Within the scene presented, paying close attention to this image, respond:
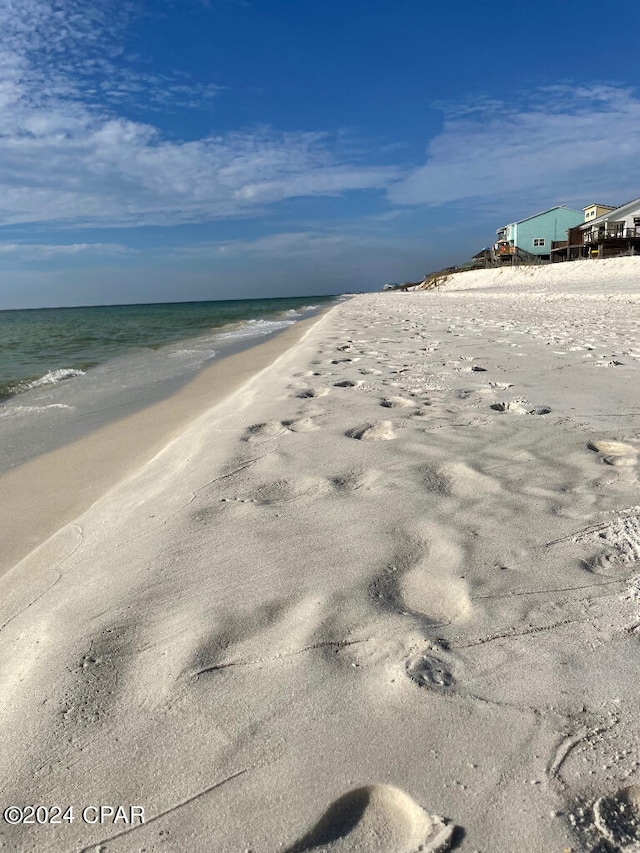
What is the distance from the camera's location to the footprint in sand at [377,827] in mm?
1002

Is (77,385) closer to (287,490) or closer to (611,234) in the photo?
(287,490)

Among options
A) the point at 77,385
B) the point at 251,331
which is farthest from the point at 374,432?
the point at 251,331

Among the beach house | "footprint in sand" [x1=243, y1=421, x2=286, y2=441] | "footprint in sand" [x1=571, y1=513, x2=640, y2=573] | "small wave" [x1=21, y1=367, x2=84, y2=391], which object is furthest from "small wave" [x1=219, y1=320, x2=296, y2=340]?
the beach house

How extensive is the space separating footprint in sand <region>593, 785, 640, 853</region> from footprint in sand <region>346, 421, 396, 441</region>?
2.22 metres

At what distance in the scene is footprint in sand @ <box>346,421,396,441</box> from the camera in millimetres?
3236

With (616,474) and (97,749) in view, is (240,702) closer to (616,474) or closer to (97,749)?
(97,749)

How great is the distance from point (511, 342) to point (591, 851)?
676 centimetres

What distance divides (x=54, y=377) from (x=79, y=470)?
247 inches

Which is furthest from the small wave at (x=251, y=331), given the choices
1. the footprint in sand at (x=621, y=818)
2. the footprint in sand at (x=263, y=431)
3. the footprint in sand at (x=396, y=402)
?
the footprint in sand at (x=621, y=818)

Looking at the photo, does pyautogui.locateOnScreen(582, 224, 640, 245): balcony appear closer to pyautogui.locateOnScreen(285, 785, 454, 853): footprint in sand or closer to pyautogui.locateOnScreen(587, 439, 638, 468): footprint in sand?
pyautogui.locateOnScreen(587, 439, 638, 468): footprint in sand

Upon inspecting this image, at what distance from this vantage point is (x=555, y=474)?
2578 millimetres

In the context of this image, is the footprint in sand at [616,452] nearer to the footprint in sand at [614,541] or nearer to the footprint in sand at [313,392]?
the footprint in sand at [614,541]

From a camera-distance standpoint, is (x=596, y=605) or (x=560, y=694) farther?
(x=596, y=605)

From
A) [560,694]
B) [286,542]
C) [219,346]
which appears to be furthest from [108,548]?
[219,346]
